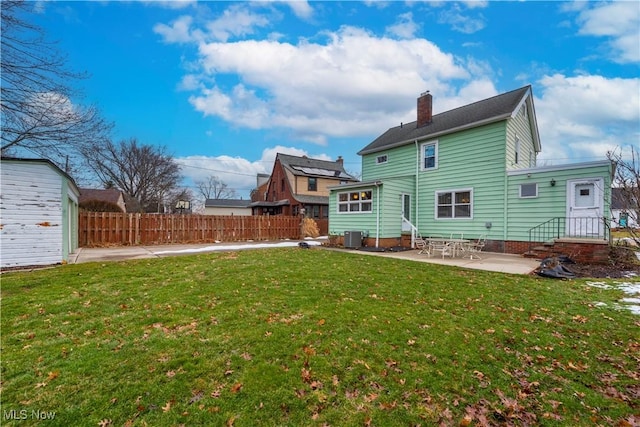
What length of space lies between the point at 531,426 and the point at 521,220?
37.7ft

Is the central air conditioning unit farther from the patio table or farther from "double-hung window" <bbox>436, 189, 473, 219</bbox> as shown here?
"double-hung window" <bbox>436, 189, 473, 219</bbox>

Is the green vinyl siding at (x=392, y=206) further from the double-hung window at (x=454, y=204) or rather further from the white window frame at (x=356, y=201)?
the double-hung window at (x=454, y=204)

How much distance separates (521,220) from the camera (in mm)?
11844

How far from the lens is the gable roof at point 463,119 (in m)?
12.7

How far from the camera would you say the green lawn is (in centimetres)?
259

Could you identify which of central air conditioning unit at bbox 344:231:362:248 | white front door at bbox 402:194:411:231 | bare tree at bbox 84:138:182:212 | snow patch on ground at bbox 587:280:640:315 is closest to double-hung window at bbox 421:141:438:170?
white front door at bbox 402:194:411:231

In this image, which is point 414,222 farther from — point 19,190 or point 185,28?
point 19,190

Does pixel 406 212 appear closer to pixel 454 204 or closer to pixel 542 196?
pixel 454 204

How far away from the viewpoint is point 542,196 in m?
11.4

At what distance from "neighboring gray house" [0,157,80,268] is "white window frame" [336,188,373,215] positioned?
11755mm

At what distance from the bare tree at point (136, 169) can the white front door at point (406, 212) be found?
29068 mm

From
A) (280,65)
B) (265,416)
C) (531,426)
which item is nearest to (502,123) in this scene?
(280,65)

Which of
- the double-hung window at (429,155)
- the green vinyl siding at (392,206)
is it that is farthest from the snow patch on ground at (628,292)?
the double-hung window at (429,155)

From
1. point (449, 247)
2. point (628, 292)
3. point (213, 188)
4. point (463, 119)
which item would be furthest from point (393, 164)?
point (213, 188)
